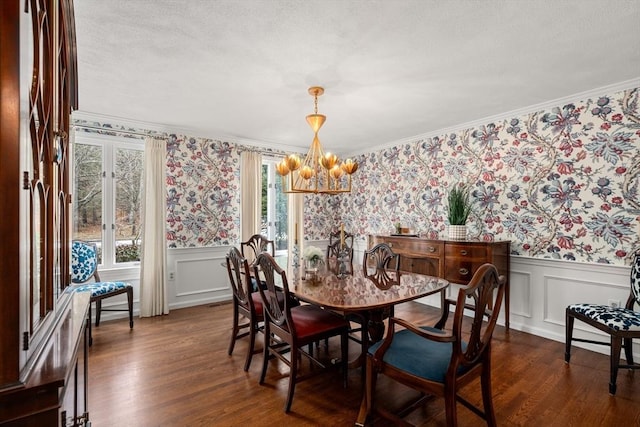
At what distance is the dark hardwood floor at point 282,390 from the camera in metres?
1.99

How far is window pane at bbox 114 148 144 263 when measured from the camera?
13.2 feet

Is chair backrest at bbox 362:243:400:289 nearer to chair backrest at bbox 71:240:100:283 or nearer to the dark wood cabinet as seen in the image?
the dark wood cabinet

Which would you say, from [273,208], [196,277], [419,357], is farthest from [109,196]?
[419,357]

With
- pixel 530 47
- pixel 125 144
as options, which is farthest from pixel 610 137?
pixel 125 144

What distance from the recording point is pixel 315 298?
2023 millimetres

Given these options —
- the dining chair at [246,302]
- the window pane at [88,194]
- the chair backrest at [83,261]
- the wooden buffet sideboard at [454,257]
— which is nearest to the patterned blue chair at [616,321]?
the wooden buffet sideboard at [454,257]

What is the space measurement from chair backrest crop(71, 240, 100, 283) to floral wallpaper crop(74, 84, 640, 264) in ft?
2.95

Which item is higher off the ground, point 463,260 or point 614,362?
point 463,260

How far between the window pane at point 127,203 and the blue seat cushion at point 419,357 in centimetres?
358

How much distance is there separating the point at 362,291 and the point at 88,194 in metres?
3.59

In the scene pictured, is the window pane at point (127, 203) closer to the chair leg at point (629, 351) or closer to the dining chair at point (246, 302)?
the dining chair at point (246, 302)

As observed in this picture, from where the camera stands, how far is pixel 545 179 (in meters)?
3.35

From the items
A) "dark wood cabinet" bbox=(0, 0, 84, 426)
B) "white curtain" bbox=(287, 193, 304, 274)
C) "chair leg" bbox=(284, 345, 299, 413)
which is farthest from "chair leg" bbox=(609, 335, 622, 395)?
"white curtain" bbox=(287, 193, 304, 274)

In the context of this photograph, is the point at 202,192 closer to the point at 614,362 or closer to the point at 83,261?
the point at 83,261
